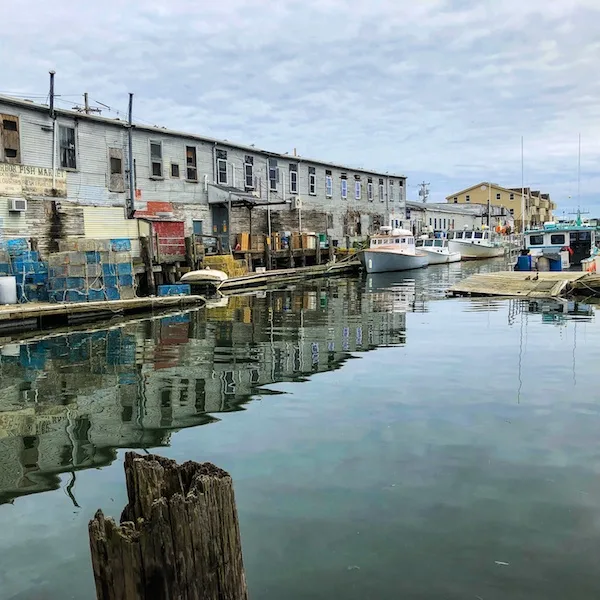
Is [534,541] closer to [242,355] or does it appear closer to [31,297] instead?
[242,355]

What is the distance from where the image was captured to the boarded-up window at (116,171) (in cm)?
2814

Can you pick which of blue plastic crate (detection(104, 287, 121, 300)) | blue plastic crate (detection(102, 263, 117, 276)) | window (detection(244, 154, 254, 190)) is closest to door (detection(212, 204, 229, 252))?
window (detection(244, 154, 254, 190))

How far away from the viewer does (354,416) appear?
328 inches

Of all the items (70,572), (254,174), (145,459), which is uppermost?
(254,174)

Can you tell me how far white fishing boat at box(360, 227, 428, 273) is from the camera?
40.6m

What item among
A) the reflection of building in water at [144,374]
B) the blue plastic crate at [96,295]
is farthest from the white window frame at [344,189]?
the blue plastic crate at [96,295]

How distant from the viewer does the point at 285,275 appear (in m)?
35.0

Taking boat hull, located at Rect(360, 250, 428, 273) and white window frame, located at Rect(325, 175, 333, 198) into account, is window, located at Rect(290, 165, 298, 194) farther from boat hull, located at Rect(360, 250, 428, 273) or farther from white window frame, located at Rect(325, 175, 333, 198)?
boat hull, located at Rect(360, 250, 428, 273)

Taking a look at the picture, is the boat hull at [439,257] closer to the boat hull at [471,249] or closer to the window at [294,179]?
the boat hull at [471,249]

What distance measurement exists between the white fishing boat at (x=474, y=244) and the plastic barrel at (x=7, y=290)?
42685 mm

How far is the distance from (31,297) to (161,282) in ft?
27.7

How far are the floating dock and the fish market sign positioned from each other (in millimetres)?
7088

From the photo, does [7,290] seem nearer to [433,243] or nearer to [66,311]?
[66,311]

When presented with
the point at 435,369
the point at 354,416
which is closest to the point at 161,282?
the point at 435,369
